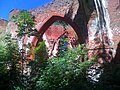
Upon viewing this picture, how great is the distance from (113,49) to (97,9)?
170 centimetres

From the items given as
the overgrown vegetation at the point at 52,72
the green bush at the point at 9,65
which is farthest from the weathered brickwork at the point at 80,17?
the green bush at the point at 9,65

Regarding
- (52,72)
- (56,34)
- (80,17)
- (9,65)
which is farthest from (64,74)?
(56,34)

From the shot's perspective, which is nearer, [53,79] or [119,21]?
[53,79]

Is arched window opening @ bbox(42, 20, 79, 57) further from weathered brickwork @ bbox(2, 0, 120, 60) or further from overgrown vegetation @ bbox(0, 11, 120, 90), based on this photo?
overgrown vegetation @ bbox(0, 11, 120, 90)

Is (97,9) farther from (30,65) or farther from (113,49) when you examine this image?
(30,65)

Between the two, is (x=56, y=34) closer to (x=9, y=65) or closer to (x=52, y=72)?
(x=9, y=65)

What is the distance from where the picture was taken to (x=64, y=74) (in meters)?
7.81

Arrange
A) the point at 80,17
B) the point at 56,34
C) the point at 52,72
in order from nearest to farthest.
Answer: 1. the point at 52,72
2. the point at 80,17
3. the point at 56,34

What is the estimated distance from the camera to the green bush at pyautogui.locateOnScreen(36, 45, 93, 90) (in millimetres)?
7637

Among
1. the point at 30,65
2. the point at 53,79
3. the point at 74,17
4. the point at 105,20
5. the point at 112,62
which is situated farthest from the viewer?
the point at 74,17

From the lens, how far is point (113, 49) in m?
9.95

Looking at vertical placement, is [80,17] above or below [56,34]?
above

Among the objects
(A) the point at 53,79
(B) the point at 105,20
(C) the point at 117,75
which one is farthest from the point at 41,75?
(B) the point at 105,20

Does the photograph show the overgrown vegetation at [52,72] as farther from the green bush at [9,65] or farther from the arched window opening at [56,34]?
the arched window opening at [56,34]
